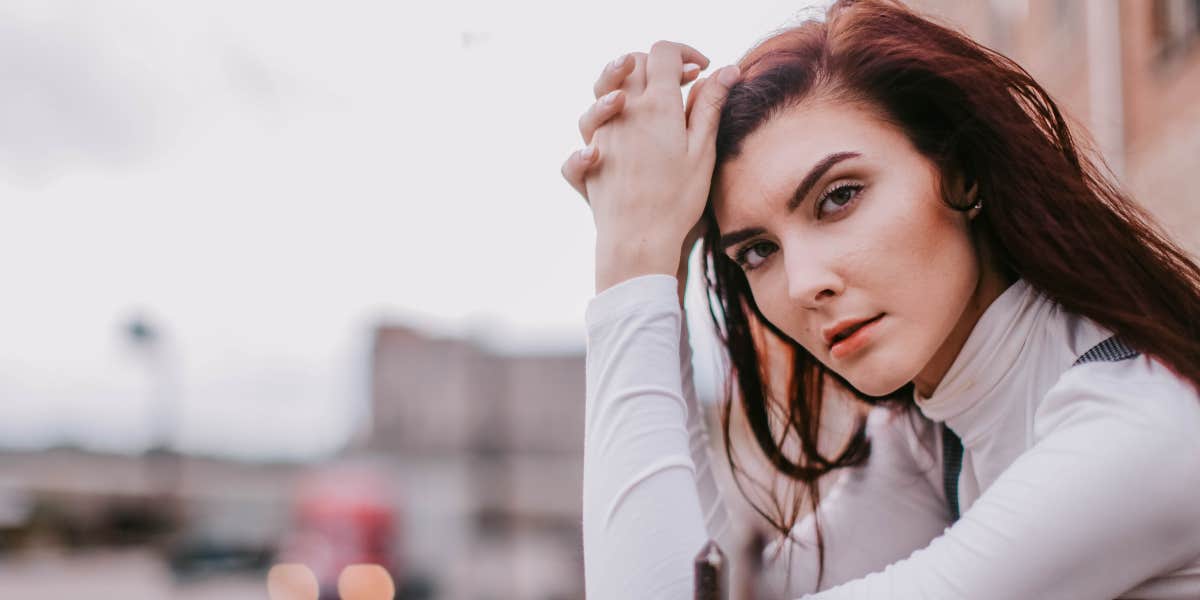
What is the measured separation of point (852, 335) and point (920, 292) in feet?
0.34

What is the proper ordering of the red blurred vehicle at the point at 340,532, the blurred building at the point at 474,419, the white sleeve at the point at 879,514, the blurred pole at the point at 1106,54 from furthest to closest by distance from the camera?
the blurred building at the point at 474,419
the red blurred vehicle at the point at 340,532
the blurred pole at the point at 1106,54
the white sleeve at the point at 879,514

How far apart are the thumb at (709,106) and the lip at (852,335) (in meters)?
0.33

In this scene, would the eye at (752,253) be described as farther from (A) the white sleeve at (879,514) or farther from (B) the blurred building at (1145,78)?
(B) the blurred building at (1145,78)

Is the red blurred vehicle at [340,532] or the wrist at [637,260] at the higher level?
the wrist at [637,260]

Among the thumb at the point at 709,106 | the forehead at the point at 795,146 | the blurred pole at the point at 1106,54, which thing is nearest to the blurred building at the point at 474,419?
the blurred pole at the point at 1106,54

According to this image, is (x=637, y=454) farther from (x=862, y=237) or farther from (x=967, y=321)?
(x=967, y=321)

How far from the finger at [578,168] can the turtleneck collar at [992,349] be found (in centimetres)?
61

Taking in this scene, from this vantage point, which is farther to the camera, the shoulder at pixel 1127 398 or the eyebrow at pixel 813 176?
the eyebrow at pixel 813 176

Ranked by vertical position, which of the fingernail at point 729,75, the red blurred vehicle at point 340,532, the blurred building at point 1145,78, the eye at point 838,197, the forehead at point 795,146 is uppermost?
the blurred building at point 1145,78

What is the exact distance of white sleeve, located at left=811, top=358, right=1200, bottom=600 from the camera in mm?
1153

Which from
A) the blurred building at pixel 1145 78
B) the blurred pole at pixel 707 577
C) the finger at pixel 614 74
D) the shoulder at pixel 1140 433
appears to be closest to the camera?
the blurred pole at pixel 707 577

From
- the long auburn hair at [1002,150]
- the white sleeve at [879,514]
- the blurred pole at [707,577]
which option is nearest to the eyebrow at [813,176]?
the long auburn hair at [1002,150]

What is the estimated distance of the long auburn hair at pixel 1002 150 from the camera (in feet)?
4.42

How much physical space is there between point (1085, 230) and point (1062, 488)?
1.25 ft
